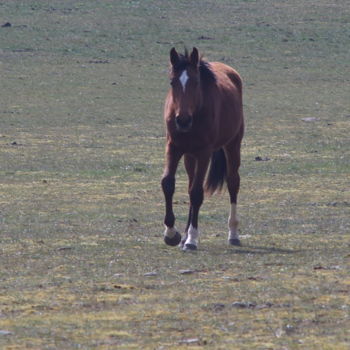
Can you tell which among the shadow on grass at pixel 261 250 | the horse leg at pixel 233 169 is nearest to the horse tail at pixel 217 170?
the horse leg at pixel 233 169

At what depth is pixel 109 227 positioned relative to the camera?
489 inches

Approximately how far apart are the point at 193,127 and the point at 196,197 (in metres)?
0.70

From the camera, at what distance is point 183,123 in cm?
1052

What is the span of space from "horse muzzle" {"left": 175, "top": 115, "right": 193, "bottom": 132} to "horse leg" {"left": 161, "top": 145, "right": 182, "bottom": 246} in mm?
454

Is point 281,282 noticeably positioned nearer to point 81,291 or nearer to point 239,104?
point 81,291

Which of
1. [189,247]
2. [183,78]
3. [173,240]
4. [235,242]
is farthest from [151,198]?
[183,78]

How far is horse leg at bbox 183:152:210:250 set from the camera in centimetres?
1078

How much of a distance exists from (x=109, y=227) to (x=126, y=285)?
3892 mm

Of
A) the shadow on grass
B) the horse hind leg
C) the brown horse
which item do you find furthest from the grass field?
the horse hind leg

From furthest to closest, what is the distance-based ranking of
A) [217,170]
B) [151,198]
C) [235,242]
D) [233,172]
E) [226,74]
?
[151,198]
[226,74]
[217,170]
[233,172]
[235,242]

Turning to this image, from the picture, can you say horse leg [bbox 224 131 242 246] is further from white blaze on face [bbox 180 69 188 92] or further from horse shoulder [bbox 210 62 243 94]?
white blaze on face [bbox 180 69 188 92]

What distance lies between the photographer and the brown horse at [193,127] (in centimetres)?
1071

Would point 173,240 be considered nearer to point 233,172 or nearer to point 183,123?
point 183,123

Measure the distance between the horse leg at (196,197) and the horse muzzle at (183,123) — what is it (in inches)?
20.8
